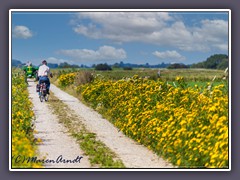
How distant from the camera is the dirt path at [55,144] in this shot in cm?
1402

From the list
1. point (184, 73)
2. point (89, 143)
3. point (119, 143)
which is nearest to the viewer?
point (89, 143)

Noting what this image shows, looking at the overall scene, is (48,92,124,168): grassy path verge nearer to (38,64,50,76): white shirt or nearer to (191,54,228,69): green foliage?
(38,64,50,76): white shirt

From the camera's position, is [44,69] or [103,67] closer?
[103,67]

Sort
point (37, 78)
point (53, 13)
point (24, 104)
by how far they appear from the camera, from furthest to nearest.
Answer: point (37, 78), point (24, 104), point (53, 13)

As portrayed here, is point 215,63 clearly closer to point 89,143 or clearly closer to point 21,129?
point 89,143

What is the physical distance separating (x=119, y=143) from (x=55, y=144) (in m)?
1.60

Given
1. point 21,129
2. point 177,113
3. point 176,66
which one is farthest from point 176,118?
point 21,129

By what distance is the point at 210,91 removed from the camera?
15883mm

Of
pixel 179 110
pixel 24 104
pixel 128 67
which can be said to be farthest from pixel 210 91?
pixel 24 104

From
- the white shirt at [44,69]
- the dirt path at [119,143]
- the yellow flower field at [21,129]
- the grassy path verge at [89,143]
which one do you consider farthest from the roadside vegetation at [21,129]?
the dirt path at [119,143]

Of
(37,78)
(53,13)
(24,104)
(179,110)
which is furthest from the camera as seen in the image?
(37,78)

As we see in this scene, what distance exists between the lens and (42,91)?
69.2ft
